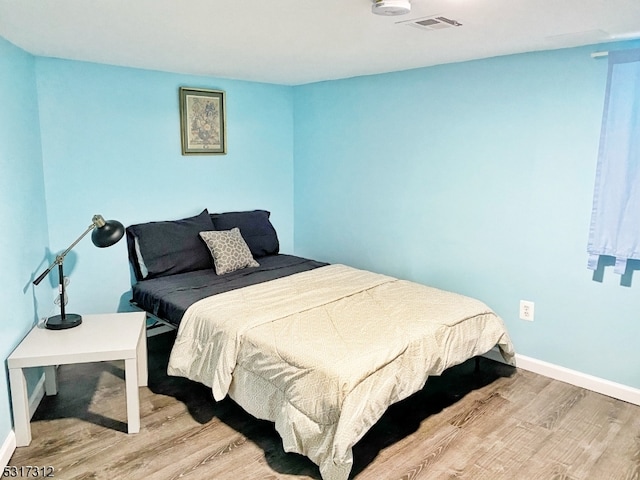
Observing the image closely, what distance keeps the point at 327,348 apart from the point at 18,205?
1764 mm

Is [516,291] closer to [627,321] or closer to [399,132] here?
[627,321]

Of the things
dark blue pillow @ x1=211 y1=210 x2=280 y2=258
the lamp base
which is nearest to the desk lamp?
the lamp base

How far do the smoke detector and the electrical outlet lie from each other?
1.98m

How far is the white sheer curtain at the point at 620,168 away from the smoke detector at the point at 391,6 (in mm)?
1335

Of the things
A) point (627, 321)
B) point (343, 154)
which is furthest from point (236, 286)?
point (627, 321)

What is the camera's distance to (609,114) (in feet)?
8.50

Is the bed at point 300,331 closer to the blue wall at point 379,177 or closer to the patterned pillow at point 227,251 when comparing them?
the patterned pillow at point 227,251

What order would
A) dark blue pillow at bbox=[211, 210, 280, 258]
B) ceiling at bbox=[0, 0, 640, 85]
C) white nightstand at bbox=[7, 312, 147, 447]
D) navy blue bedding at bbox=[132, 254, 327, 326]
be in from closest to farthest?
ceiling at bbox=[0, 0, 640, 85]
white nightstand at bbox=[7, 312, 147, 447]
navy blue bedding at bbox=[132, 254, 327, 326]
dark blue pillow at bbox=[211, 210, 280, 258]

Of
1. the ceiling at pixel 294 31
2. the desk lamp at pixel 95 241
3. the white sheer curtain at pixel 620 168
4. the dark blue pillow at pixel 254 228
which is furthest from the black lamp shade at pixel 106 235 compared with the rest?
the white sheer curtain at pixel 620 168

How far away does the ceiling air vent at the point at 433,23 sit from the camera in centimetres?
220

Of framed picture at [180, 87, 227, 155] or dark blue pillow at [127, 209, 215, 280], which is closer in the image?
dark blue pillow at [127, 209, 215, 280]

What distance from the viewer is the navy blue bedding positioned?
9.65 ft

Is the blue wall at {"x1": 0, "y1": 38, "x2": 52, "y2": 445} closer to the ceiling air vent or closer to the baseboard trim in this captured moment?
the baseboard trim

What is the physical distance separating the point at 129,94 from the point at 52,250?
1.18 m
